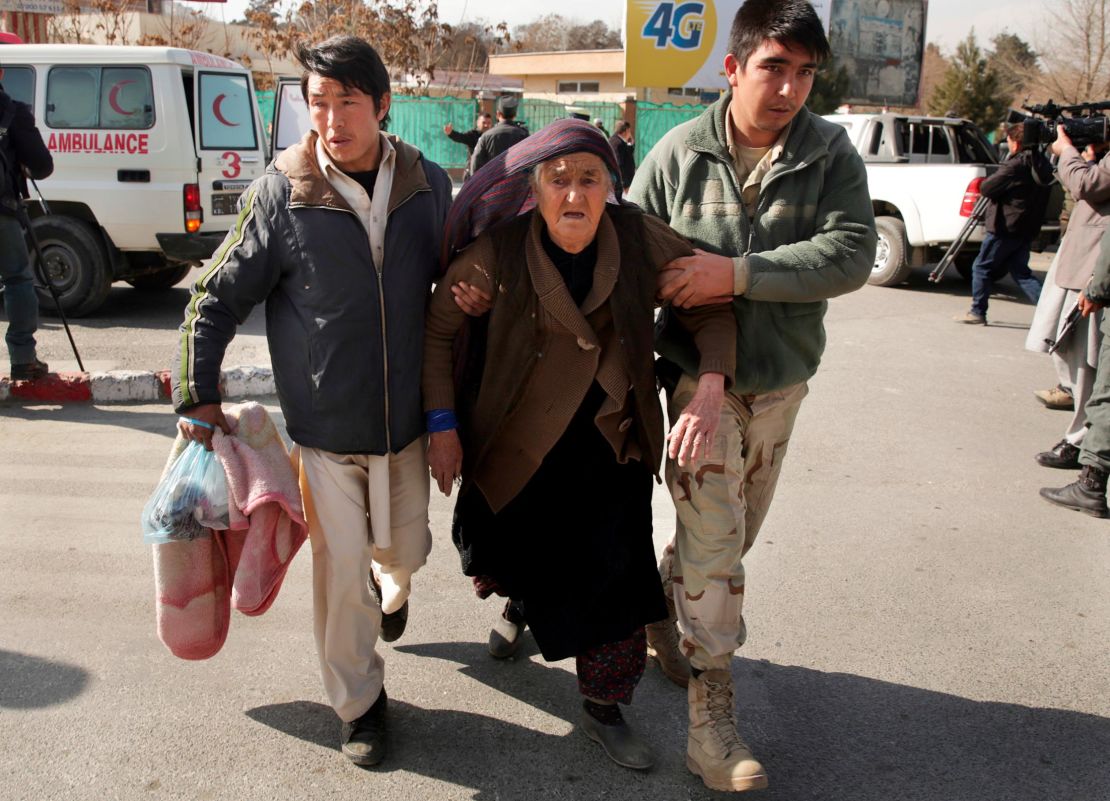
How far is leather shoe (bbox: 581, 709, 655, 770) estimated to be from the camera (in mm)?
2645

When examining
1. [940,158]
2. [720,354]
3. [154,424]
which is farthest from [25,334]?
[940,158]

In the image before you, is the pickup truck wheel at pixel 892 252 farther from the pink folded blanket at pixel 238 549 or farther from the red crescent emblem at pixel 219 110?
the pink folded blanket at pixel 238 549

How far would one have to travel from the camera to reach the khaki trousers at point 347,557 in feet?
8.71

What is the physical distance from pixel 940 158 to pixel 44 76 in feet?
32.8

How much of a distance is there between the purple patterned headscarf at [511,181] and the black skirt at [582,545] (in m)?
0.55

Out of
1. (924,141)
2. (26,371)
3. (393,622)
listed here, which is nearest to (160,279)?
(26,371)

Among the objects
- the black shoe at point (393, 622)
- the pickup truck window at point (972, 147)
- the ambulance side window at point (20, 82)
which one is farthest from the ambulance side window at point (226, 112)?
the pickup truck window at point (972, 147)

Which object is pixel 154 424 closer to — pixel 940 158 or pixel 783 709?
pixel 783 709

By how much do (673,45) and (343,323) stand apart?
2190 centimetres

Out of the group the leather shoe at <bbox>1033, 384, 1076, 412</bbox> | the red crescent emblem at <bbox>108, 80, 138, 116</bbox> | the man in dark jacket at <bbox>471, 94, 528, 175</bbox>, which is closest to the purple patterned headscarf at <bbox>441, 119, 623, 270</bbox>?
the leather shoe at <bbox>1033, 384, 1076, 412</bbox>

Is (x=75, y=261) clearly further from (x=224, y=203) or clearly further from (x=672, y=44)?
(x=672, y=44)

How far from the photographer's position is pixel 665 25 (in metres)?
22.4

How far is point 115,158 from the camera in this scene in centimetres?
818

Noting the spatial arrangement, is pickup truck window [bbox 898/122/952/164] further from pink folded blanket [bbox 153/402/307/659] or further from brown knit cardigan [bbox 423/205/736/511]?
pink folded blanket [bbox 153/402/307/659]
